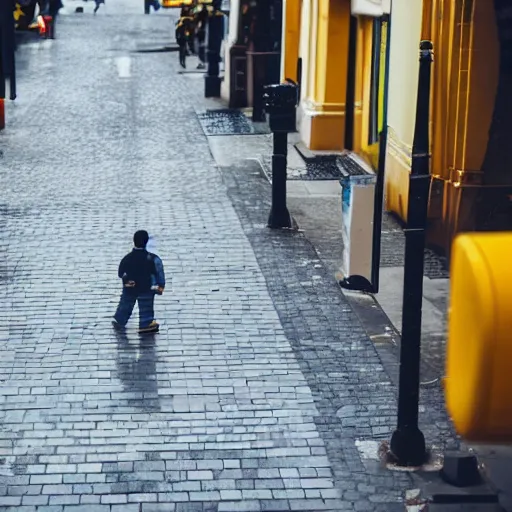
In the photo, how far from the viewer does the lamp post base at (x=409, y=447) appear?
32.3 ft

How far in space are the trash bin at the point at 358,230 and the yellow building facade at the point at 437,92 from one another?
90 cm

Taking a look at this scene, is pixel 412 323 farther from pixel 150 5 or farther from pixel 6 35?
pixel 150 5

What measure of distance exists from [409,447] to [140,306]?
399 cm

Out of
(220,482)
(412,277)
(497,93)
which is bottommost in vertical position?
(220,482)

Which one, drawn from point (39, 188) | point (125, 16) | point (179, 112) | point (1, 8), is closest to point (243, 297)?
point (39, 188)

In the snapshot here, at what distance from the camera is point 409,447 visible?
985 centimetres

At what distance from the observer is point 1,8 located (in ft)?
79.8

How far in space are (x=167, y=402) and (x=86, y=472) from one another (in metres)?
1.59

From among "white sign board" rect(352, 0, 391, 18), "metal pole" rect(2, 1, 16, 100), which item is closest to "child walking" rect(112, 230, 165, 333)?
"white sign board" rect(352, 0, 391, 18)

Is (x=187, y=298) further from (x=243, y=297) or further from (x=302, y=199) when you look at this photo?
(x=302, y=199)

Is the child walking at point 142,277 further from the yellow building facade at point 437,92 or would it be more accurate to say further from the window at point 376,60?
the window at point 376,60

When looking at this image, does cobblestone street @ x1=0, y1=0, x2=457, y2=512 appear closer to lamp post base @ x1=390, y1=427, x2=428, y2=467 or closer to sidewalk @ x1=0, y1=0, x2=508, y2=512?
sidewalk @ x1=0, y1=0, x2=508, y2=512

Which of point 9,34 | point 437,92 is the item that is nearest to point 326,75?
point 9,34

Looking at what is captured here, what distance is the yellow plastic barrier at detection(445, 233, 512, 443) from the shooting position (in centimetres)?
711
